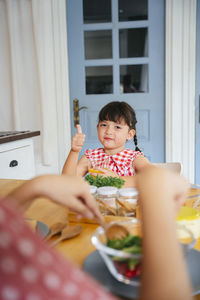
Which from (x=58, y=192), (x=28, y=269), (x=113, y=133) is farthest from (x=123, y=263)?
(x=113, y=133)

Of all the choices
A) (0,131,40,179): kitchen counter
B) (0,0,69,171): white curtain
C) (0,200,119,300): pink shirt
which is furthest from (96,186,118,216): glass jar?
(0,0,69,171): white curtain

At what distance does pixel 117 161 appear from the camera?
1712 mm

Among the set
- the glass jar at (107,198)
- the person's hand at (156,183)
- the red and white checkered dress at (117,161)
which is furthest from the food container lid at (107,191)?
the red and white checkered dress at (117,161)

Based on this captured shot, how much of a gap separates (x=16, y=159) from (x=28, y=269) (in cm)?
194

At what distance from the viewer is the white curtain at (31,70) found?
2.70 metres

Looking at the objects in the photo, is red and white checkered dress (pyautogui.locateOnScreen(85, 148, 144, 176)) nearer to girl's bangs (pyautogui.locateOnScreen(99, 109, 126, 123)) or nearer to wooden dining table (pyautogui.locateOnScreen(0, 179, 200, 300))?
girl's bangs (pyautogui.locateOnScreen(99, 109, 126, 123))

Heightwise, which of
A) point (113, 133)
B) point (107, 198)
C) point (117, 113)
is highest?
point (117, 113)

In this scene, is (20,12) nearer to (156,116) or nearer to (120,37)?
(120,37)

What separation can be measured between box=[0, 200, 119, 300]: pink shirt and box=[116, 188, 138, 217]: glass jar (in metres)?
0.65

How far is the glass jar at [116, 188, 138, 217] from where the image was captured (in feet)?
2.97

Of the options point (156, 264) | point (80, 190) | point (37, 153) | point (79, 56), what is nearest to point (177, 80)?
point (79, 56)

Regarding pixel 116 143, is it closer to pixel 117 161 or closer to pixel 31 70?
pixel 117 161

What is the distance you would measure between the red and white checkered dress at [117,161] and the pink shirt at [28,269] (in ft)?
4.72

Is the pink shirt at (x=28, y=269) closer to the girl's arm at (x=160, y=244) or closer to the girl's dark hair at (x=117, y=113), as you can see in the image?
the girl's arm at (x=160, y=244)
